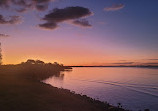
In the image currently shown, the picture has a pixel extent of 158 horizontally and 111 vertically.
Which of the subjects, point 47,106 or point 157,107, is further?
point 157,107

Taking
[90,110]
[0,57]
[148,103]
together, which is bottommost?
[148,103]

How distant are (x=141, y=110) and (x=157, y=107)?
154 inches

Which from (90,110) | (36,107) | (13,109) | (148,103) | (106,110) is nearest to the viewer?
(13,109)

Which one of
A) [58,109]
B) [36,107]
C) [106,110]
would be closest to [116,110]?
[106,110]

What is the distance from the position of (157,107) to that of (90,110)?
14.9 meters

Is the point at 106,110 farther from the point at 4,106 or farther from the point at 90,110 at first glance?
the point at 4,106

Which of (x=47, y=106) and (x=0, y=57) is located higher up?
(x=0, y=57)

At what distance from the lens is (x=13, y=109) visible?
49.8 ft

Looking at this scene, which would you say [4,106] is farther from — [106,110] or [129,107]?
[129,107]

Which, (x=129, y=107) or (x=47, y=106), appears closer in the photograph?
(x=47, y=106)

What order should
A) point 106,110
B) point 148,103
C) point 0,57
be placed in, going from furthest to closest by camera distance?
point 0,57 → point 148,103 → point 106,110

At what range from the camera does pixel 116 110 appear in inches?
843

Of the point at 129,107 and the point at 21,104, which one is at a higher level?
the point at 21,104

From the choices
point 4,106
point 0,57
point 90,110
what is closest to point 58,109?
point 90,110
